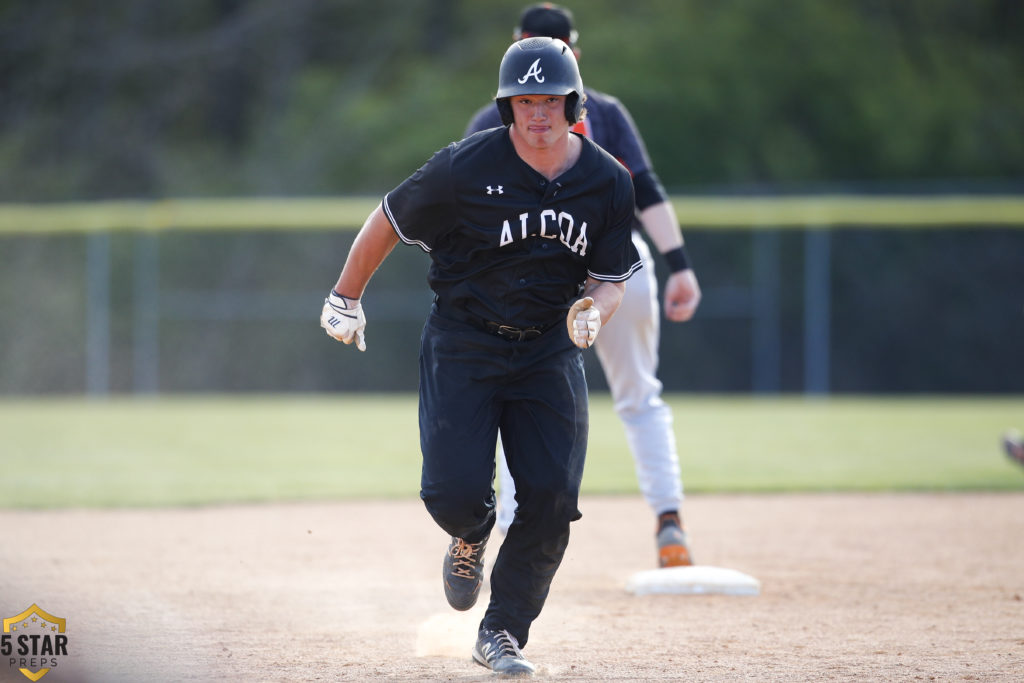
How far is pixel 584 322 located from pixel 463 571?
977mm

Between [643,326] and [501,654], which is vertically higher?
[643,326]

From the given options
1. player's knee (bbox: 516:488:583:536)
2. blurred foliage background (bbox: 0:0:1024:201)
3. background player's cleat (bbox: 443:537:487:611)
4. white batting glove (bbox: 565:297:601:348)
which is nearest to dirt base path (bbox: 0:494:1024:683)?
background player's cleat (bbox: 443:537:487:611)

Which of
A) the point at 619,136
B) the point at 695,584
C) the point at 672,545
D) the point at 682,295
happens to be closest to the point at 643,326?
the point at 682,295

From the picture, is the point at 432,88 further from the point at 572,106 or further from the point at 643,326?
the point at 572,106

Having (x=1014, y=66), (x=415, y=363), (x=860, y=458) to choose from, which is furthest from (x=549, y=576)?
(x=1014, y=66)

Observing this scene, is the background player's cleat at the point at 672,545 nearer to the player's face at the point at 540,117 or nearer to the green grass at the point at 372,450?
the player's face at the point at 540,117

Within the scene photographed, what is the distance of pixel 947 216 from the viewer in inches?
563

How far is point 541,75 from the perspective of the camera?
3.29 m

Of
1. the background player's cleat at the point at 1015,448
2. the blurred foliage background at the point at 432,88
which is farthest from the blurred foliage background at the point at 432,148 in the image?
the background player's cleat at the point at 1015,448

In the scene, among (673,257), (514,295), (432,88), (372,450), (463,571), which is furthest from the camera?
(432,88)

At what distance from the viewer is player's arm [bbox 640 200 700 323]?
15.8 ft

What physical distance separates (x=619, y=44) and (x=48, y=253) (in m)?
10.1

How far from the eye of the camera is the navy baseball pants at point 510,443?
3402mm

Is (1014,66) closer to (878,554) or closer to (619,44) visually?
(619,44)
